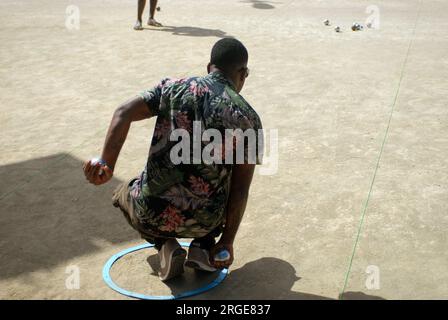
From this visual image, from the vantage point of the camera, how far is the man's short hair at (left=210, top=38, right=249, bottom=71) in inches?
136

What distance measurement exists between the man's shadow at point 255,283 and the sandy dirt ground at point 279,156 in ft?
0.04

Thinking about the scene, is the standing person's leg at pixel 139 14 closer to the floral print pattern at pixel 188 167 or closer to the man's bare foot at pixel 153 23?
the man's bare foot at pixel 153 23

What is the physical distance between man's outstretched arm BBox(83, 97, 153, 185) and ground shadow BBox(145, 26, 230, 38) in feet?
21.7

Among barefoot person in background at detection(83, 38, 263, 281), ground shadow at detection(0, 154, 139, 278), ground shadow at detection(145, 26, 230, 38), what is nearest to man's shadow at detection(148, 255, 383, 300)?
barefoot person in background at detection(83, 38, 263, 281)

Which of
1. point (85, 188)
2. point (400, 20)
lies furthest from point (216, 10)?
point (85, 188)

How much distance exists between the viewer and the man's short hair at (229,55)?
345cm

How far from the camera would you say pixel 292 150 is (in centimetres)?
555

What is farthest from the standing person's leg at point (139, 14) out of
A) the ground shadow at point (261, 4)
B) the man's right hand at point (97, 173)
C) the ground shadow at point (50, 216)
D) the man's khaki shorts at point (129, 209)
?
the man's right hand at point (97, 173)

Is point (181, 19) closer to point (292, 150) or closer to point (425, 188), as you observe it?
→ point (292, 150)

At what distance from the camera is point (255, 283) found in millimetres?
3666

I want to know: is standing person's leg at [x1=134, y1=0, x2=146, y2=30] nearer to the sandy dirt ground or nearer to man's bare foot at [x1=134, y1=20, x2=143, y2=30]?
man's bare foot at [x1=134, y1=20, x2=143, y2=30]

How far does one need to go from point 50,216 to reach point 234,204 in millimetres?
1574

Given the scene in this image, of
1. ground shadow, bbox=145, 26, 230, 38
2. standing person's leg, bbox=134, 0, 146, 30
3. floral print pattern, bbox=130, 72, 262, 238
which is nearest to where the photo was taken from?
floral print pattern, bbox=130, 72, 262, 238

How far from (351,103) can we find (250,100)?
1.03 m
